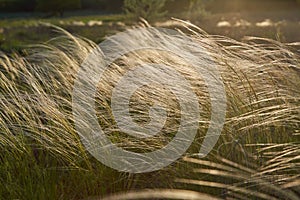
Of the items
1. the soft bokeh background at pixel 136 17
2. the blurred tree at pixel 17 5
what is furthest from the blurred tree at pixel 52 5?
the blurred tree at pixel 17 5

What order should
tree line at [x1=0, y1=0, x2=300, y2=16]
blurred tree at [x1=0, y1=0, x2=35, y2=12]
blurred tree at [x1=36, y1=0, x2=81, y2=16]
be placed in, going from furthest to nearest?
1. blurred tree at [x1=0, y1=0, x2=35, y2=12]
2. tree line at [x1=0, y1=0, x2=300, y2=16]
3. blurred tree at [x1=36, y1=0, x2=81, y2=16]

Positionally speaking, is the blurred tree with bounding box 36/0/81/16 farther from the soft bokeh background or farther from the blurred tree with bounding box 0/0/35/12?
the blurred tree with bounding box 0/0/35/12

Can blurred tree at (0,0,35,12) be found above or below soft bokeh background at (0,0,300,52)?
below

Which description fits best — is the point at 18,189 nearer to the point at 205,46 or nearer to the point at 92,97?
the point at 92,97

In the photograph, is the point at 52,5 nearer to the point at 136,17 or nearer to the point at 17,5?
the point at 17,5

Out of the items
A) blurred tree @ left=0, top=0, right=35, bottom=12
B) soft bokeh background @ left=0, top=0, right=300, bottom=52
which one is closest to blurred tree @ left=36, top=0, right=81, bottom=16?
soft bokeh background @ left=0, top=0, right=300, bottom=52

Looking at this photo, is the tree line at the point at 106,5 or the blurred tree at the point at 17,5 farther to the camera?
the blurred tree at the point at 17,5

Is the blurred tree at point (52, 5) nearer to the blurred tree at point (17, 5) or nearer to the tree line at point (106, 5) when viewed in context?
the tree line at point (106, 5)

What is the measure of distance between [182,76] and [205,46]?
21 centimetres

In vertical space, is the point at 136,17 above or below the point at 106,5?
above

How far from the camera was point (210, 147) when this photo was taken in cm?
187

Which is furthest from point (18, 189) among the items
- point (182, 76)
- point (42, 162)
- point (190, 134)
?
point (182, 76)

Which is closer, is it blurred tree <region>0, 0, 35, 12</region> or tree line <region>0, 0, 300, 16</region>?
tree line <region>0, 0, 300, 16</region>

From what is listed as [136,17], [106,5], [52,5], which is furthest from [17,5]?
[136,17]
